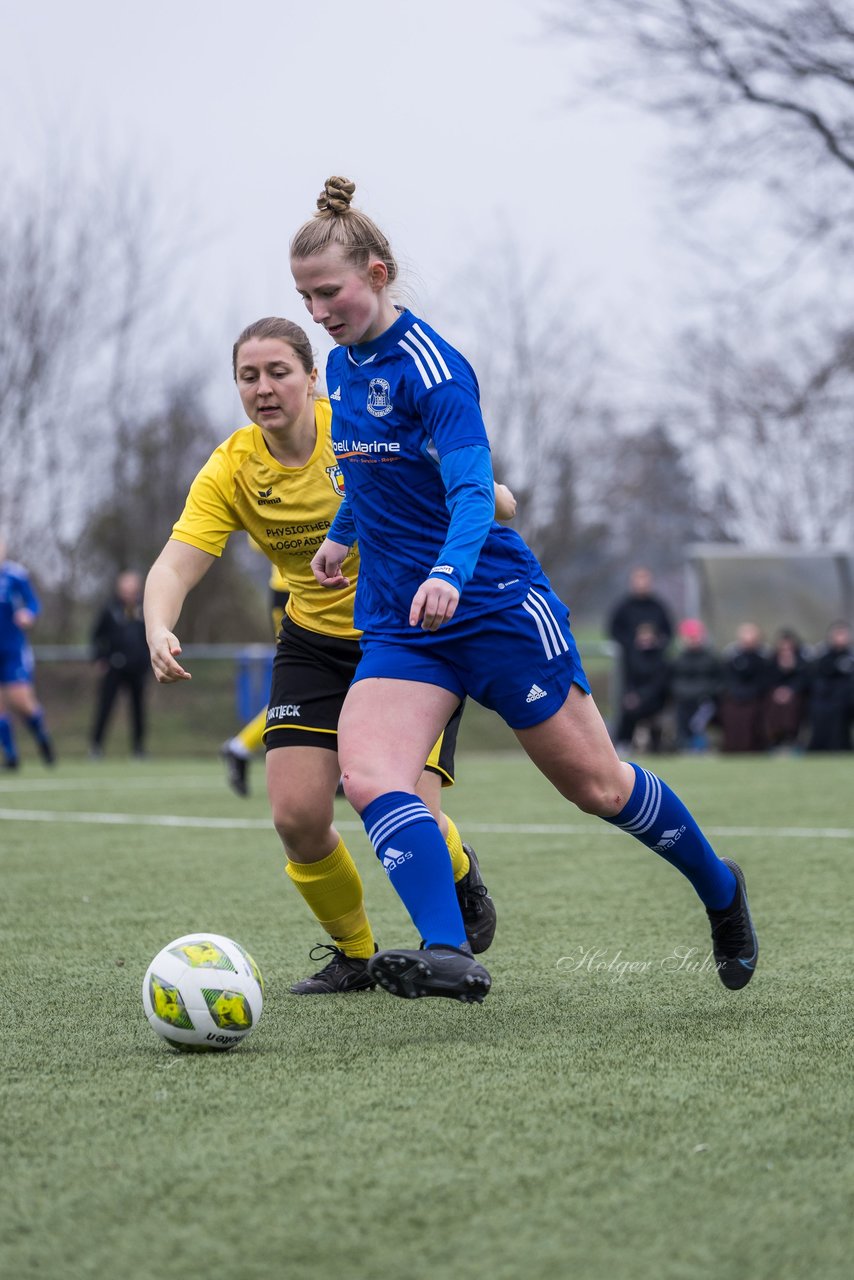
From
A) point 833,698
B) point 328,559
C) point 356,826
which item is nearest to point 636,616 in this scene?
point 833,698

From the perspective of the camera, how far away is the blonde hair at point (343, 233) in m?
3.53

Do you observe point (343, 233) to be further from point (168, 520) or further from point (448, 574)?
point (168, 520)

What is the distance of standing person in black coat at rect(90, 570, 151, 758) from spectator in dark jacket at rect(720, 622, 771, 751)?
6.82m

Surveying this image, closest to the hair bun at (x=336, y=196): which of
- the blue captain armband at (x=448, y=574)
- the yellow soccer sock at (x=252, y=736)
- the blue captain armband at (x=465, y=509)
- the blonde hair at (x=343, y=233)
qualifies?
the blonde hair at (x=343, y=233)

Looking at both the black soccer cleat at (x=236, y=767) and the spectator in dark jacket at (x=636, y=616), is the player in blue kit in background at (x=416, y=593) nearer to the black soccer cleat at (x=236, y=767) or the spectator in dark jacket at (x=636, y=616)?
the black soccer cleat at (x=236, y=767)

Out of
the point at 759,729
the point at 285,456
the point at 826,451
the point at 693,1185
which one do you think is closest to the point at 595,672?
the point at 759,729

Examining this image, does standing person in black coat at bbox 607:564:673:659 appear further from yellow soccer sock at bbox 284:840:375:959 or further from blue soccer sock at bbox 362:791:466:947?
blue soccer sock at bbox 362:791:466:947

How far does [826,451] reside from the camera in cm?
3491

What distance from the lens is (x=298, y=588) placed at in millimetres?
4391

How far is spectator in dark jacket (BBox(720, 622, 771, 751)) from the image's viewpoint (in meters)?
18.0

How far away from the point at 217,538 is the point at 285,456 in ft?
1.05

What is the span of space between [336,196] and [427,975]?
1826 millimetres

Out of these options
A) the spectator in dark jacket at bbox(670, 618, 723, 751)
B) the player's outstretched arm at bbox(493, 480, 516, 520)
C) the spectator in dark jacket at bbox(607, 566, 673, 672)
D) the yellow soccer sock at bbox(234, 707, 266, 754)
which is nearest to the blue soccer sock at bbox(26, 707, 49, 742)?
the yellow soccer sock at bbox(234, 707, 266, 754)

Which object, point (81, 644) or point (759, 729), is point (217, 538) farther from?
point (81, 644)
